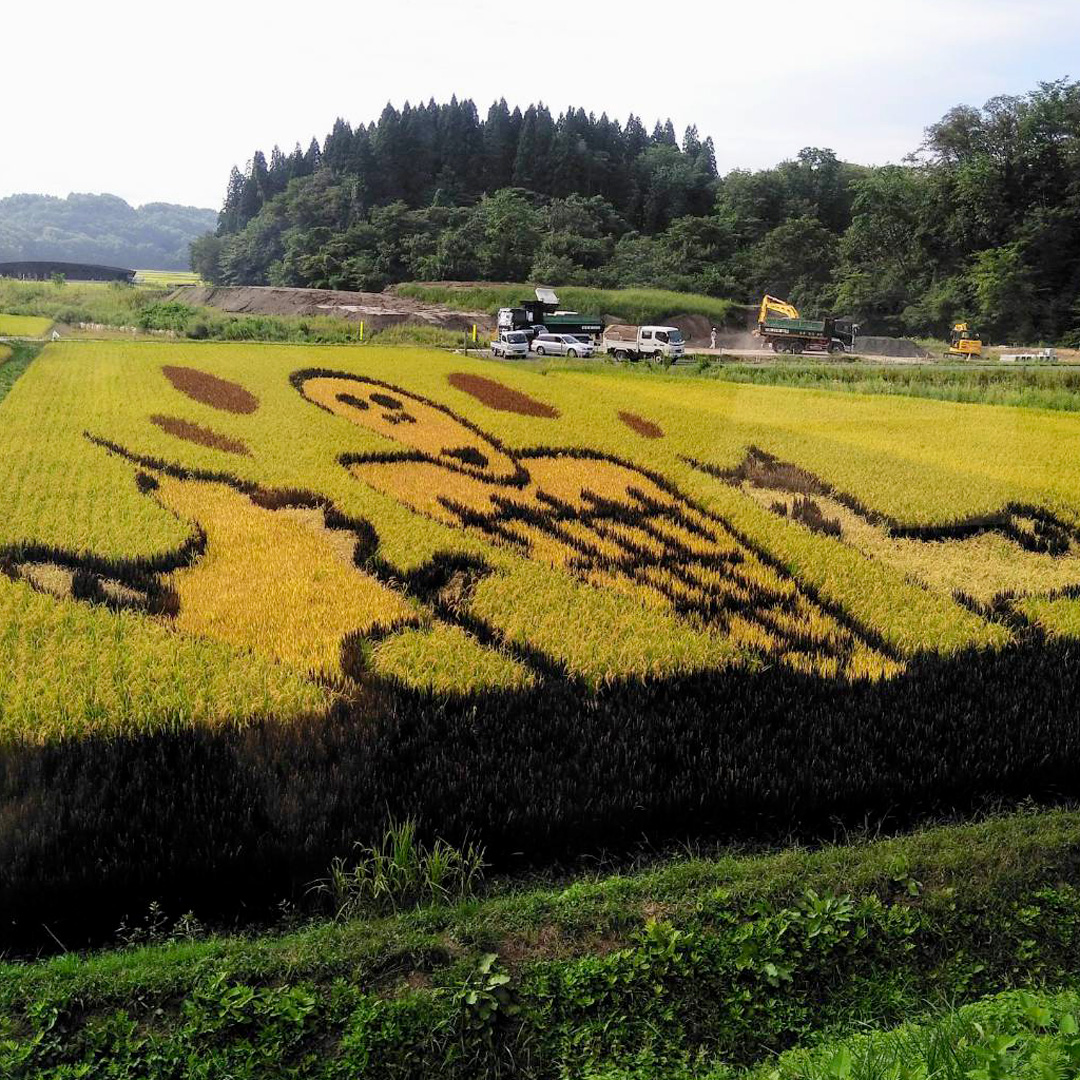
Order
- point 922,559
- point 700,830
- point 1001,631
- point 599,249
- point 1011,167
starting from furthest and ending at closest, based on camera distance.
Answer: point 599,249, point 1011,167, point 922,559, point 1001,631, point 700,830

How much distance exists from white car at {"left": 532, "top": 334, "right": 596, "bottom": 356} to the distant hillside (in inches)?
175

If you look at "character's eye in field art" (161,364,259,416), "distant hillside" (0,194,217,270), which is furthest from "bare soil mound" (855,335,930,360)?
"distant hillside" (0,194,217,270)

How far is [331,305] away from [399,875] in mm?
8775

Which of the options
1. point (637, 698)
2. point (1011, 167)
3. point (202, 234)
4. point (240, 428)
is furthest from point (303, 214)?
point (637, 698)

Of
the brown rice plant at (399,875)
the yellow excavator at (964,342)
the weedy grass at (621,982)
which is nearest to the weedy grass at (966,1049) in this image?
the weedy grass at (621,982)

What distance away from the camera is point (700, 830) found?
3.49m

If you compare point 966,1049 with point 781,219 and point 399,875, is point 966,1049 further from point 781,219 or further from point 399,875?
point 781,219

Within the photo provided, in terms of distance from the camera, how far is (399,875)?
9.88 feet

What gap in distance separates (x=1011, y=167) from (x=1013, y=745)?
136 inches

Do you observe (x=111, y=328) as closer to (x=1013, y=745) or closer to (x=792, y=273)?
(x=792, y=273)

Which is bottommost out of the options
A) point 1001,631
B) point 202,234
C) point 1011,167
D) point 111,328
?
point 1001,631

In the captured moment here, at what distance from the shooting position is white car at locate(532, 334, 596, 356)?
1130cm

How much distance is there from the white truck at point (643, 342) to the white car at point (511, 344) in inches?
51.3

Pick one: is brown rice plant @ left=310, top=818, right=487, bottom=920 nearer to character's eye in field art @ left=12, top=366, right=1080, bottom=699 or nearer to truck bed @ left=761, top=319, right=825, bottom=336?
character's eye in field art @ left=12, top=366, right=1080, bottom=699
